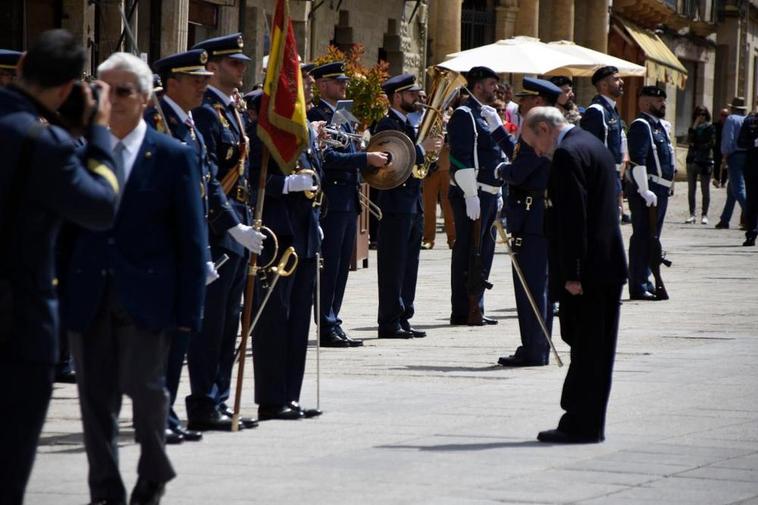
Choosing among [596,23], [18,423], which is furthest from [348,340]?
[596,23]

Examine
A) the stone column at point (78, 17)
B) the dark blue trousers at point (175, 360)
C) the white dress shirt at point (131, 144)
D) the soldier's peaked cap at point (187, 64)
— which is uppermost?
the stone column at point (78, 17)

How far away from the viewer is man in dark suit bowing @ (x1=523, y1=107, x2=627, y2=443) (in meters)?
9.02

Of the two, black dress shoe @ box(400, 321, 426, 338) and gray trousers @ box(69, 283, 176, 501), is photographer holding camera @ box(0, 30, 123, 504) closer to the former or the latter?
gray trousers @ box(69, 283, 176, 501)

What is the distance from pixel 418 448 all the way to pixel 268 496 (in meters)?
1.46

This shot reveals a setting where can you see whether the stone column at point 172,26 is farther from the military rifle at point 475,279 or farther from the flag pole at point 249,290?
the flag pole at point 249,290

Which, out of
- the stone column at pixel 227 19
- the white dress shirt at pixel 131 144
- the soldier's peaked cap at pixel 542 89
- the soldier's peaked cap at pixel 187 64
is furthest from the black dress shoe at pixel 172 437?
the stone column at pixel 227 19

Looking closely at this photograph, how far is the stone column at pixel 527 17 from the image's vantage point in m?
40.4

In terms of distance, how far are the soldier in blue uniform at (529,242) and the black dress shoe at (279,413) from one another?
2906mm

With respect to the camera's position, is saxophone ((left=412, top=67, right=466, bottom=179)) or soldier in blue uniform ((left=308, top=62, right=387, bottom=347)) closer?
soldier in blue uniform ((left=308, top=62, right=387, bottom=347))

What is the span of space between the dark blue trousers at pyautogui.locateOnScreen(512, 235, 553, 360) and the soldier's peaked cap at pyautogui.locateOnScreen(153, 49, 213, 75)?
3.99 m

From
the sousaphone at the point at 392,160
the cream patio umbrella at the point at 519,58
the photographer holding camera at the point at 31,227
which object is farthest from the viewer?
the cream patio umbrella at the point at 519,58

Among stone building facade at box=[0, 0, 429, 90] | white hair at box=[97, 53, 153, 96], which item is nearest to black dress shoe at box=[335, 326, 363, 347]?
white hair at box=[97, 53, 153, 96]

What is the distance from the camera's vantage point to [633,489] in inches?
299

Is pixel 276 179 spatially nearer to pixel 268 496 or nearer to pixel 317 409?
pixel 317 409
